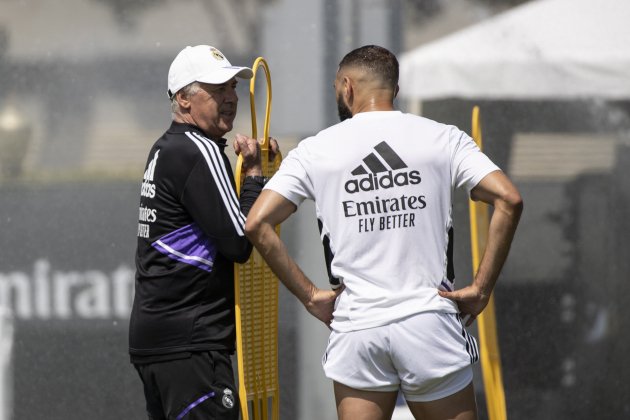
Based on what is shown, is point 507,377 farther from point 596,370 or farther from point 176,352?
point 176,352

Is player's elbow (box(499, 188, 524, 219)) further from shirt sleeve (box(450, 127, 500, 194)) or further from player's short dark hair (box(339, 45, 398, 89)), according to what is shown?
player's short dark hair (box(339, 45, 398, 89))

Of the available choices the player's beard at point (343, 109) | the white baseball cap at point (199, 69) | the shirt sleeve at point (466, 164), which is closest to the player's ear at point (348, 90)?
the player's beard at point (343, 109)

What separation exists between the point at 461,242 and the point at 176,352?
91.3 inches

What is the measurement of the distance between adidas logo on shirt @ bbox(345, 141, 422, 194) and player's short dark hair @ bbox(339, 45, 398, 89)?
0.27 metres

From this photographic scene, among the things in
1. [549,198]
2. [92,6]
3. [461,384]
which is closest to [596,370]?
[549,198]

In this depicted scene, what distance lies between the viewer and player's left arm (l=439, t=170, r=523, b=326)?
2.88 m

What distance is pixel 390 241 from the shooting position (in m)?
2.82

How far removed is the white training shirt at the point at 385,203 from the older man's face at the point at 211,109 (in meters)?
0.48

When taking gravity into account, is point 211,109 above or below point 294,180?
above

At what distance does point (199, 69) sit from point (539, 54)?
239cm

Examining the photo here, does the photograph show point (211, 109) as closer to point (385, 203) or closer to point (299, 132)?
point (385, 203)

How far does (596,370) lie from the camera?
514cm

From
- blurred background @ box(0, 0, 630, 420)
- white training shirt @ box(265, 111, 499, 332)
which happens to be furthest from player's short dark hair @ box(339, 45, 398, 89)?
blurred background @ box(0, 0, 630, 420)

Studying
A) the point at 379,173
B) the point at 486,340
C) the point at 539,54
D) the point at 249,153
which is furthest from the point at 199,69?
the point at 539,54
